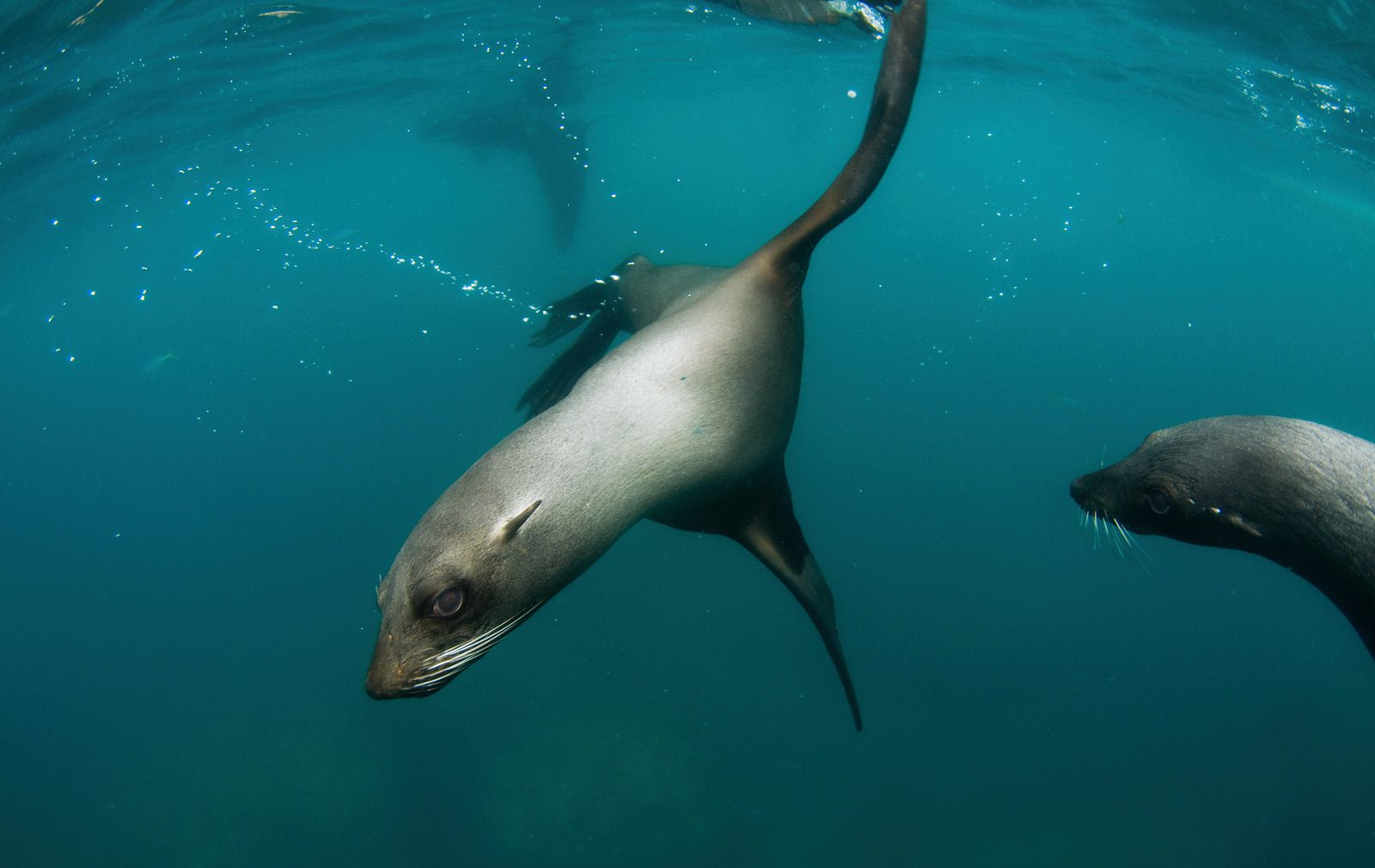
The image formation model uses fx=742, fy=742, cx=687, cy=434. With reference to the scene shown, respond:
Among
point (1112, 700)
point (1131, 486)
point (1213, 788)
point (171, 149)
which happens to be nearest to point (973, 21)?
point (1112, 700)

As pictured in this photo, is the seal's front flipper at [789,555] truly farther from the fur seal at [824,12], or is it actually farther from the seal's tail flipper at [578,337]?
the fur seal at [824,12]

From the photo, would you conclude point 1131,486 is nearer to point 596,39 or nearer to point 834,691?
point 834,691

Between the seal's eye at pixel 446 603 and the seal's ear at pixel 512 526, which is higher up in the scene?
the seal's ear at pixel 512 526

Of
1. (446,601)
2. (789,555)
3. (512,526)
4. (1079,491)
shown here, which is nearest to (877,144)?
(1079,491)

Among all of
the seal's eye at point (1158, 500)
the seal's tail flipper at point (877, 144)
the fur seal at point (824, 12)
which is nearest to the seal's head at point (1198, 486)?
the seal's eye at point (1158, 500)

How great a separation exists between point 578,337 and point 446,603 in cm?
324

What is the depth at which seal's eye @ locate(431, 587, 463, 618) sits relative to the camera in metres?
1.69

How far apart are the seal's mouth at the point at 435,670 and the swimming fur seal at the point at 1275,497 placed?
87.5 inches

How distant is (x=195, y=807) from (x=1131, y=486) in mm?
13257

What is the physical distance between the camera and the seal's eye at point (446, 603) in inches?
66.4

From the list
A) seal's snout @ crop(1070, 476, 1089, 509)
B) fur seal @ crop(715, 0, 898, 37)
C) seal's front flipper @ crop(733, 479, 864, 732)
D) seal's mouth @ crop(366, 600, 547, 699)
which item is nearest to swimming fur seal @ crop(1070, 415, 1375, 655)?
seal's snout @ crop(1070, 476, 1089, 509)

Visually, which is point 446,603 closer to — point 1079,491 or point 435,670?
point 435,670

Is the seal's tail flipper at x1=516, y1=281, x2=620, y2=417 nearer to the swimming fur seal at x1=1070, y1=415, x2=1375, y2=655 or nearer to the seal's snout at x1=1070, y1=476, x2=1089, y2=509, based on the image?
the seal's snout at x1=1070, y1=476, x2=1089, y2=509

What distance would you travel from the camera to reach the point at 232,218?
A: 44750 millimetres
